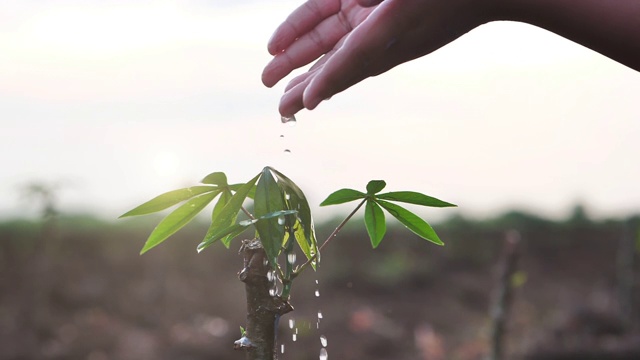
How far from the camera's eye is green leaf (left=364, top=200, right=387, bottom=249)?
4.08ft

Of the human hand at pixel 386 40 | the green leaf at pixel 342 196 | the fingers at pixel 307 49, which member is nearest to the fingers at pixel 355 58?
the human hand at pixel 386 40

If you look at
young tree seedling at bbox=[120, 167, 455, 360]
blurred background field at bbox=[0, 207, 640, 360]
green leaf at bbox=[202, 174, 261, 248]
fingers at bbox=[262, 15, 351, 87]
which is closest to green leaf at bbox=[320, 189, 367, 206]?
young tree seedling at bbox=[120, 167, 455, 360]

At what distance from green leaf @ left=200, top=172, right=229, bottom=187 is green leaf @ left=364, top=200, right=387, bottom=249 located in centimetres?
24

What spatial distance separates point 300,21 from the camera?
1796 mm

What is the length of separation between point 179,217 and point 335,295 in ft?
18.6

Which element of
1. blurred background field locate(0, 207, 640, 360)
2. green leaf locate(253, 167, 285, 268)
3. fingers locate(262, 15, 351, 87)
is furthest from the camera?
blurred background field locate(0, 207, 640, 360)

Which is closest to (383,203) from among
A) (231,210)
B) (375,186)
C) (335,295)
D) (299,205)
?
(375,186)

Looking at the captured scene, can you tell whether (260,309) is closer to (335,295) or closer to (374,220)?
(374,220)

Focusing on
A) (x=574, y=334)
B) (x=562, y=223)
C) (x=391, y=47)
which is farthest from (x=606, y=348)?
(x=391, y=47)

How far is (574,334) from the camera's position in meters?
5.46

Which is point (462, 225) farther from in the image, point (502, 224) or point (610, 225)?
point (610, 225)

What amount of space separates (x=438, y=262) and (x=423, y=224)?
21.0ft

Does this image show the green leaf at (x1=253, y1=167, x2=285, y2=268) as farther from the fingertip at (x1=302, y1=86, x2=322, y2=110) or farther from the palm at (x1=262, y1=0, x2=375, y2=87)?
the palm at (x1=262, y1=0, x2=375, y2=87)

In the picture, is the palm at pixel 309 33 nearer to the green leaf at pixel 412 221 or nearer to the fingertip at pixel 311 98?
the fingertip at pixel 311 98
